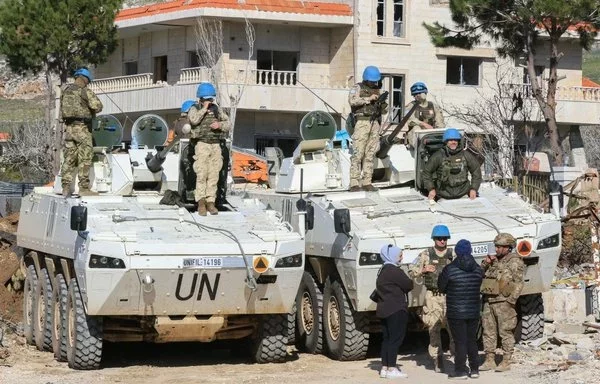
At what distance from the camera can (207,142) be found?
18531 millimetres

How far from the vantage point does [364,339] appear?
720 inches

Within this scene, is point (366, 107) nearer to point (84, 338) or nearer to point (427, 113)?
point (427, 113)

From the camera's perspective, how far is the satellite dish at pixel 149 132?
20.9 metres

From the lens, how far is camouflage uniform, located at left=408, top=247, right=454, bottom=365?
16922mm

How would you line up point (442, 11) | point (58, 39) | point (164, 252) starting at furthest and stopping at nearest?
1. point (442, 11)
2. point (58, 39)
3. point (164, 252)

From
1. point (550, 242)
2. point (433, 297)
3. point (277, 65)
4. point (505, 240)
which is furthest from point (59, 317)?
point (277, 65)

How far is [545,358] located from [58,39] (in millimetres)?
27483

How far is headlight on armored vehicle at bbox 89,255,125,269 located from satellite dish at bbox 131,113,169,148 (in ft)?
14.5

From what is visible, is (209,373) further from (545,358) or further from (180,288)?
(545,358)

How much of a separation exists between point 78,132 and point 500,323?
234 inches

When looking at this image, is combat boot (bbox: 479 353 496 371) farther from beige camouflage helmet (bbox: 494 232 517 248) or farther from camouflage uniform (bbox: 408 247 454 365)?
beige camouflage helmet (bbox: 494 232 517 248)

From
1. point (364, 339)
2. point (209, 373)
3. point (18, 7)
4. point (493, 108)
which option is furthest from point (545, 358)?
point (18, 7)

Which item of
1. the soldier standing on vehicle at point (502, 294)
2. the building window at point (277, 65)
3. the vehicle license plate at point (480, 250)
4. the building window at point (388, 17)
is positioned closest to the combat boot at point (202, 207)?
the vehicle license plate at point (480, 250)

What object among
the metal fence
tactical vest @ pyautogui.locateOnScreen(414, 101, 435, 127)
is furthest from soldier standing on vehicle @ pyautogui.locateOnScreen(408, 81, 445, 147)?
the metal fence
